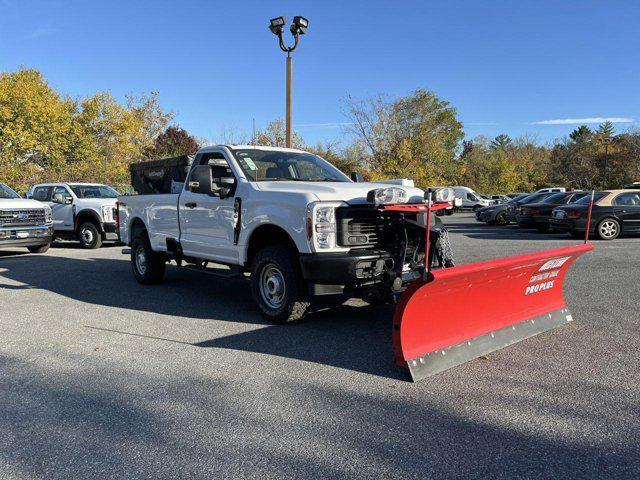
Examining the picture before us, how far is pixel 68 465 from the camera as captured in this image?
2.89m

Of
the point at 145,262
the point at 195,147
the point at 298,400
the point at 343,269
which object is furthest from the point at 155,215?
the point at 195,147

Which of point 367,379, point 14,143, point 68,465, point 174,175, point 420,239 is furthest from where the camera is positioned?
point 14,143

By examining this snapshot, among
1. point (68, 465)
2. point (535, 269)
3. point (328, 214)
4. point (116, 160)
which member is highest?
point (116, 160)

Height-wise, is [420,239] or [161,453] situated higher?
[420,239]

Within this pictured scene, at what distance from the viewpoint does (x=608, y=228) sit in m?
15.4

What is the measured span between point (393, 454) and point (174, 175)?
7.23 metres

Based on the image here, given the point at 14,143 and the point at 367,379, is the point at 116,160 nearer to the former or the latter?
the point at 14,143

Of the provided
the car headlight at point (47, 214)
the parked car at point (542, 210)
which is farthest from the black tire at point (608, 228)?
the car headlight at point (47, 214)

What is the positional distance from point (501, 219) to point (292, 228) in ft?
67.7

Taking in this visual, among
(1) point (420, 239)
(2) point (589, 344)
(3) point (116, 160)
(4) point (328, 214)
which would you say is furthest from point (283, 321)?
(3) point (116, 160)

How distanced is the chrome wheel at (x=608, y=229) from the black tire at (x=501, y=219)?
8.31 meters

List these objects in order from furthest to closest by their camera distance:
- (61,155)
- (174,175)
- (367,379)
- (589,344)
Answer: (61,155) < (174,175) < (589,344) < (367,379)

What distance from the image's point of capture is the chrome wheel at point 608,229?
50.5 feet

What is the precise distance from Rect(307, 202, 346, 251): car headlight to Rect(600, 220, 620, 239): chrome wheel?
13.2m
